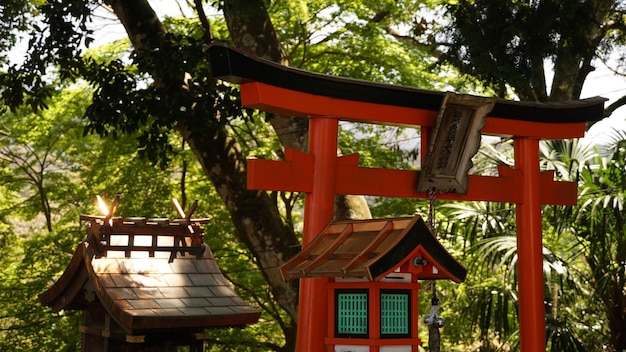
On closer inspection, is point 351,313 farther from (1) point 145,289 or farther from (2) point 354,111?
(2) point 354,111

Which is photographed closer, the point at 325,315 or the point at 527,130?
the point at 325,315

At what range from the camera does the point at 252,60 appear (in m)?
5.20

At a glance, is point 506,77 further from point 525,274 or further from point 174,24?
point 174,24

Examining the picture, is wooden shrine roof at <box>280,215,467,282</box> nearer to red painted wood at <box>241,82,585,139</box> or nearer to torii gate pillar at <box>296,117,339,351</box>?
torii gate pillar at <box>296,117,339,351</box>

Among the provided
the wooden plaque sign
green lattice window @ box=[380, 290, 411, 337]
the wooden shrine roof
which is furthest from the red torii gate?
green lattice window @ box=[380, 290, 411, 337]

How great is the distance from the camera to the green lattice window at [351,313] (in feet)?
14.4

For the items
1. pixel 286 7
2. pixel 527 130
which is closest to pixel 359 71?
pixel 286 7

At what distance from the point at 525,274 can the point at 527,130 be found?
1187 millimetres

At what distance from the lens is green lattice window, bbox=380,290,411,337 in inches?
173

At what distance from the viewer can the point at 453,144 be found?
5.94 m

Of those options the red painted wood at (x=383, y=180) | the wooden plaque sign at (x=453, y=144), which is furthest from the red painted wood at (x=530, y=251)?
the wooden plaque sign at (x=453, y=144)

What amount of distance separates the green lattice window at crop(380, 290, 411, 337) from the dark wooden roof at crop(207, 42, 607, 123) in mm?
1660

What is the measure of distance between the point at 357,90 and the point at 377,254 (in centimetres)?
181

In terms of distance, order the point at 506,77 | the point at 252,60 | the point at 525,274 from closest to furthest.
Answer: the point at 252,60, the point at 525,274, the point at 506,77
